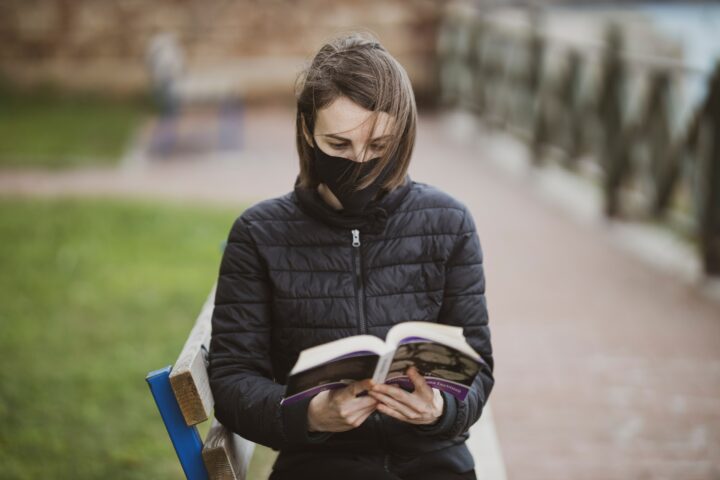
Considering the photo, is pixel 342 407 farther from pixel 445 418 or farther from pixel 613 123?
pixel 613 123

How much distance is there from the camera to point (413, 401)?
2324 mm

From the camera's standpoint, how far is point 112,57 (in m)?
17.6

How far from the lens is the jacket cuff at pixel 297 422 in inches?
95.1

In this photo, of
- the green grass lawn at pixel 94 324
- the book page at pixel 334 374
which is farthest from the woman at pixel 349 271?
the green grass lawn at pixel 94 324

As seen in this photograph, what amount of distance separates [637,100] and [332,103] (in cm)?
702

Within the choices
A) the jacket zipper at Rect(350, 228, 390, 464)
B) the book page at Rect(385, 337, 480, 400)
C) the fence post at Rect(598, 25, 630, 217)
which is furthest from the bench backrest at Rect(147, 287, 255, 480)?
the fence post at Rect(598, 25, 630, 217)

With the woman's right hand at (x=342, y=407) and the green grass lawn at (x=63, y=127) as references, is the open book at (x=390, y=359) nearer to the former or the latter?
the woman's right hand at (x=342, y=407)

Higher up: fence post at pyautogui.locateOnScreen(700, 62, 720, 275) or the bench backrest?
the bench backrest

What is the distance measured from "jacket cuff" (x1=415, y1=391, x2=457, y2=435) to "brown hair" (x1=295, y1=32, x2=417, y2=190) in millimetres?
612

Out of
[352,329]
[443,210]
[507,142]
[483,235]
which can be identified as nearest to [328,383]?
[352,329]

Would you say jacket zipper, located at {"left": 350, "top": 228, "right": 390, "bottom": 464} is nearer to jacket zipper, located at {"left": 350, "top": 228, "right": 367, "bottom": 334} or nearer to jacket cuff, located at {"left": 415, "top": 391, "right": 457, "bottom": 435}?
jacket zipper, located at {"left": 350, "top": 228, "right": 367, "bottom": 334}

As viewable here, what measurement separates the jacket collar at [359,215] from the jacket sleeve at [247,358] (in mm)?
185

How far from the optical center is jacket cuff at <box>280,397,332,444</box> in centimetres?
242

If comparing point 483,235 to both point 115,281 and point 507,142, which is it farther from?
point 507,142
